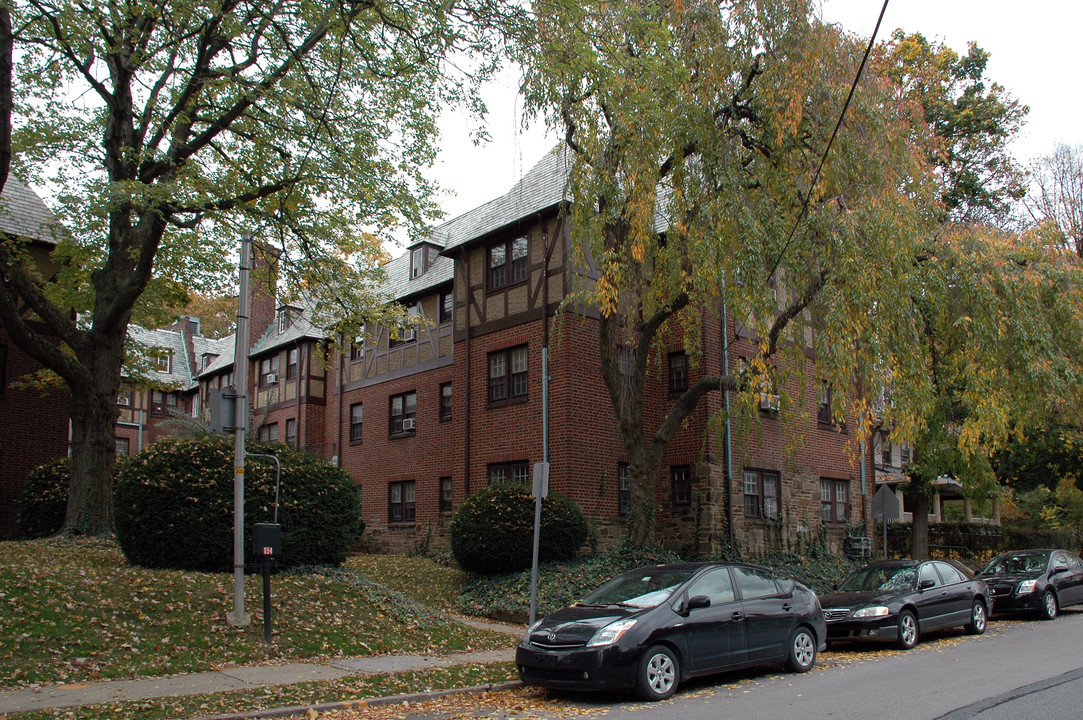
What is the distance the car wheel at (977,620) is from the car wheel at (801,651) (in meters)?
4.88

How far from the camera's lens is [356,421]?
2858 cm

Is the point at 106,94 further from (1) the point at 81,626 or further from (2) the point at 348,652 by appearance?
(2) the point at 348,652

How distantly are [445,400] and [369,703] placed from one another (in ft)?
52.4

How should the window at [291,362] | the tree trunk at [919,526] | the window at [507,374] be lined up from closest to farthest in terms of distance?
1. the window at [507,374]
2. the tree trunk at [919,526]
3. the window at [291,362]

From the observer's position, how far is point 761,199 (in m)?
14.3

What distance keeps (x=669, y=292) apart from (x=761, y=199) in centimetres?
275

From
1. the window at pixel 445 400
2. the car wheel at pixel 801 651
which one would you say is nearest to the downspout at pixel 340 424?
the window at pixel 445 400

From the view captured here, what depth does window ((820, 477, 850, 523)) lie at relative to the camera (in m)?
24.5

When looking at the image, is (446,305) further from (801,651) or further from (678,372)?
(801,651)

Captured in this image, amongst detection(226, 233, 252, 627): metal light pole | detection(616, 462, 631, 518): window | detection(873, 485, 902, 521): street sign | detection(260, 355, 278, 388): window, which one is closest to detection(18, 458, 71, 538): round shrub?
detection(226, 233, 252, 627): metal light pole

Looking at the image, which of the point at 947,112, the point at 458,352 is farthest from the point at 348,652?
the point at 947,112

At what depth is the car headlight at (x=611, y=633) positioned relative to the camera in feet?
28.9

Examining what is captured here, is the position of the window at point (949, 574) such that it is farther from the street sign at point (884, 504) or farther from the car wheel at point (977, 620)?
the street sign at point (884, 504)

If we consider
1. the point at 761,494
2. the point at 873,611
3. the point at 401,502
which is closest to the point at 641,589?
the point at 873,611
